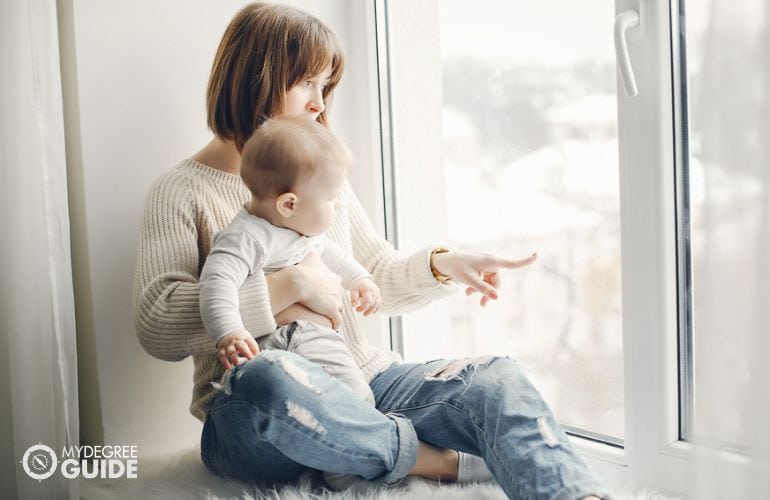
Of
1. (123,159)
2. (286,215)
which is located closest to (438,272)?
(286,215)

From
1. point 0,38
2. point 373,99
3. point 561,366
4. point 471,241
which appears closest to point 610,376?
point 561,366

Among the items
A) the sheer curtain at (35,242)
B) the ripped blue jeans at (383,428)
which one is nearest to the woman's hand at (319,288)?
the ripped blue jeans at (383,428)

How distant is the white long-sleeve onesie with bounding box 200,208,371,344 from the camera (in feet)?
3.50

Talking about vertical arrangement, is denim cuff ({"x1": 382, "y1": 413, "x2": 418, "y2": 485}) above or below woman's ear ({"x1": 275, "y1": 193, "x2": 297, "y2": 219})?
below

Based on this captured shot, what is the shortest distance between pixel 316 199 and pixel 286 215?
5 centimetres

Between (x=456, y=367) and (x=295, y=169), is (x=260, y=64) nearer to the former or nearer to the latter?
(x=295, y=169)

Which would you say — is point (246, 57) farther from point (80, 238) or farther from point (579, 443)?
point (579, 443)

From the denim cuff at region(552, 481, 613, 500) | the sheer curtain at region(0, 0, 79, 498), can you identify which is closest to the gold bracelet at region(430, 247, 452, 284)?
the denim cuff at region(552, 481, 613, 500)

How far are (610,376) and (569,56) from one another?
553mm

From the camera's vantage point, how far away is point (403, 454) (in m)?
1.09

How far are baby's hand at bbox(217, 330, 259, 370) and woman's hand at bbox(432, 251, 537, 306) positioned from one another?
15.7 inches

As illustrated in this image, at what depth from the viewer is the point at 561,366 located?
1425 mm

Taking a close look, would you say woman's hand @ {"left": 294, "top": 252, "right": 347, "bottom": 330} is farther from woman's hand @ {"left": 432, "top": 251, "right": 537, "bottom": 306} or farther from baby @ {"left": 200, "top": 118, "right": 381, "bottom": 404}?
woman's hand @ {"left": 432, "top": 251, "right": 537, "bottom": 306}

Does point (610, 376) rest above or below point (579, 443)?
above
